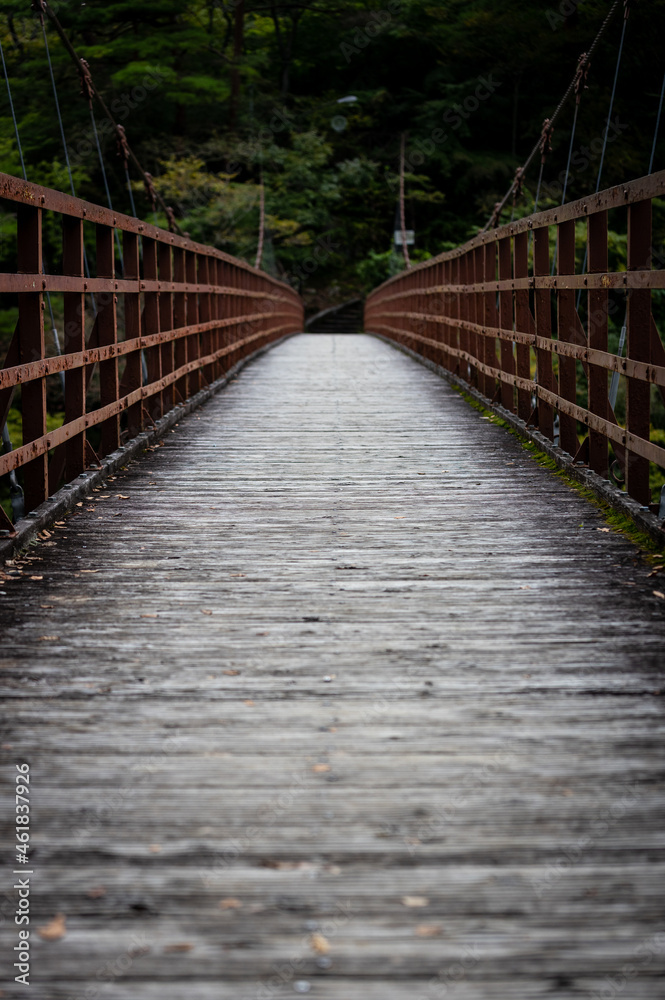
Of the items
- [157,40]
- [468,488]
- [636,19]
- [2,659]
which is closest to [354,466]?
[468,488]

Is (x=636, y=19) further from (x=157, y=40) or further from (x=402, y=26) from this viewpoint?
(x=402, y=26)

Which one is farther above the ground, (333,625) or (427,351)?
(427,351)

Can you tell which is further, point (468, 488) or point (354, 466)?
point (354, 466)

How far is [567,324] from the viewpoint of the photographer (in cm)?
601

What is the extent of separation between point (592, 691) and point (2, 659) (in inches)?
63.8

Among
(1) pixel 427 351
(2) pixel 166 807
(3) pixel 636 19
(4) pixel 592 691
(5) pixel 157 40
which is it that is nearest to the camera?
(2) pixel 166 807

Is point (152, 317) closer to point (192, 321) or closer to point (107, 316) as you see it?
point (107, 316)

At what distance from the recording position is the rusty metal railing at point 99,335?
4445 mm

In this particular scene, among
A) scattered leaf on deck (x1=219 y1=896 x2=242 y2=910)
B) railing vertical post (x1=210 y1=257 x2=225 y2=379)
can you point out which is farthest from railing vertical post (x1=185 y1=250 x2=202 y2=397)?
scattered leaf on deck (x1=219 y1=896 x2=242 y2=910)

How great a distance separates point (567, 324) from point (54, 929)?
4830 mm

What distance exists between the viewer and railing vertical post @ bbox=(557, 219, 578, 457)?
589 centimetres

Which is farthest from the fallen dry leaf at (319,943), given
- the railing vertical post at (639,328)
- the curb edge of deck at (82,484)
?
the railing vertical post at (639,328)

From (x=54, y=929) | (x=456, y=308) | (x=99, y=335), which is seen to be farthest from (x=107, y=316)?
(x=456, y=308)

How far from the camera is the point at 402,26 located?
37.1 meters
